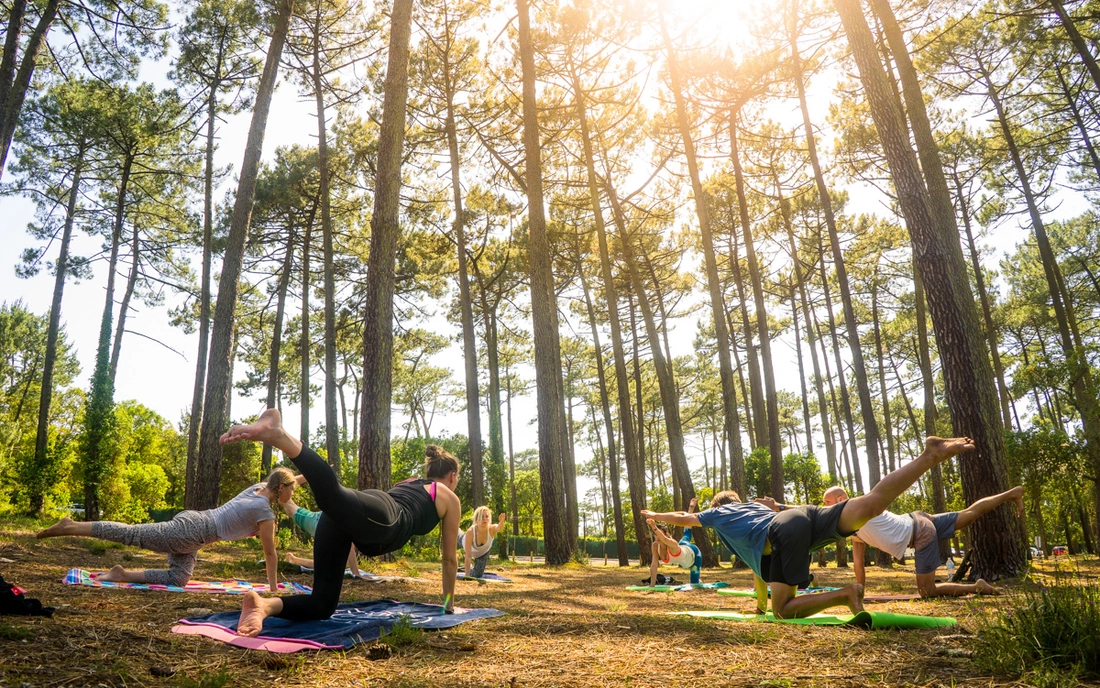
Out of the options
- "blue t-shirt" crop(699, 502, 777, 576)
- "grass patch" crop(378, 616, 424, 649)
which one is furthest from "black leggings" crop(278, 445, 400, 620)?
"blue t-shirt" crop(699, 502, 777, 576)

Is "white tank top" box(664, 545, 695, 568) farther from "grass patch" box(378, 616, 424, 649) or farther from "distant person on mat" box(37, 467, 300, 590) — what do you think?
"grass patch" box(378, 616, 424, 649)

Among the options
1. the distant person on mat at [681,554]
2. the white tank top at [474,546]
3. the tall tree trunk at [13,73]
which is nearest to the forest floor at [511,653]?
the distant person on mat at [681,554]

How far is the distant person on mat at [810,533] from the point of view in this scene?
11.9 ft

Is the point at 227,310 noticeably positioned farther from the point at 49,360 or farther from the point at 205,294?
the point at 49,360

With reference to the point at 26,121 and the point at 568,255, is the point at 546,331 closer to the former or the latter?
the point at 568,255

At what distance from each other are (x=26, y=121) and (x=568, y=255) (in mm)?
14431

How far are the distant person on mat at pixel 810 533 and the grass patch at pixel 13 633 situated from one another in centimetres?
384

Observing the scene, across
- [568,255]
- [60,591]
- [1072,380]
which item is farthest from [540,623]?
[568,255]

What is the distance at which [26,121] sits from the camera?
15.8 metres

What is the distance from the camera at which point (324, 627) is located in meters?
3.54

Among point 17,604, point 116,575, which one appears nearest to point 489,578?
point 116,575

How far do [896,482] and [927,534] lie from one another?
8.06 ft

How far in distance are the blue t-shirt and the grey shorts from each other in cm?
178

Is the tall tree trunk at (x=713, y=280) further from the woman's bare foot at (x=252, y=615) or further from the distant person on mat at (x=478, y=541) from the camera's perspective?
the woman's bare foot at (x=252, y=615)
